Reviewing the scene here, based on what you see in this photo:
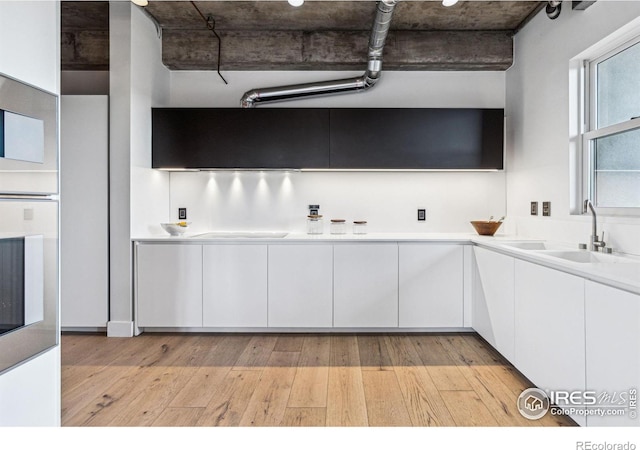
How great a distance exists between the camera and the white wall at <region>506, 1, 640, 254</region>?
2480mm

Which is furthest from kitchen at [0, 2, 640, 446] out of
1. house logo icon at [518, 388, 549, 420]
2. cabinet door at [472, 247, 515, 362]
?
house logo icon at [518, 388, 549, 420]

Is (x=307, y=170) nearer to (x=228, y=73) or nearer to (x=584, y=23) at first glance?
(x=228, y=73)

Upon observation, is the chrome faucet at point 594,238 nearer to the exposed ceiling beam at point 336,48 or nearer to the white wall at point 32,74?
the exposed ceiling beam at point 336,48

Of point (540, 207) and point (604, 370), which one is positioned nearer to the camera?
point (604, 370)

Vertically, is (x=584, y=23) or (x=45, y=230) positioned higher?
(x=584, y=23)

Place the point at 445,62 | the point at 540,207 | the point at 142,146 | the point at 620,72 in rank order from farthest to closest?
the point at 445,62 < the point at 142,146 < the point at 540,207 < the point at 620,72

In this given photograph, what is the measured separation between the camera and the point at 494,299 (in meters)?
2.88

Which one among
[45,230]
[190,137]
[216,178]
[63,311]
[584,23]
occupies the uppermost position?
[584,23]

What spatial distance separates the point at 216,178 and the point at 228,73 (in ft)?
3.45

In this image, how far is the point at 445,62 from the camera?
378 cm

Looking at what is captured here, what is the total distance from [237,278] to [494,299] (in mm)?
2013

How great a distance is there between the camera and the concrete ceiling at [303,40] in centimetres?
358

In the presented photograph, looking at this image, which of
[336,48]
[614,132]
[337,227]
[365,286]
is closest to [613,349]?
[614,132]

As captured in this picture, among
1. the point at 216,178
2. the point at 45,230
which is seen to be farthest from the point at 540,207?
the point at 45,230
